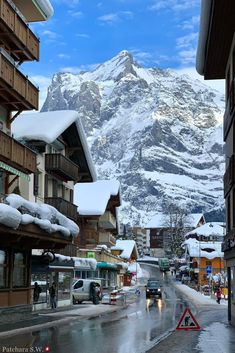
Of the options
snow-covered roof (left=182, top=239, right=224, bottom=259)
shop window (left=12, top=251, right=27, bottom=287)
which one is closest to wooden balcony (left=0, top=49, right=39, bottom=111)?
shop window (left=12, top=251, right=27, bottom=287)

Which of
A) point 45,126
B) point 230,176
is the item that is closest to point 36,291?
point 45,126

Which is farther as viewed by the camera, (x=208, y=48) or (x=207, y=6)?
(x=208, y=48)

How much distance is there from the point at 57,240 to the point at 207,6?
43.7 feet

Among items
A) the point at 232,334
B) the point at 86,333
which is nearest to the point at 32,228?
the point at 86,333

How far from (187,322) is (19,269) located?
32.5 ft

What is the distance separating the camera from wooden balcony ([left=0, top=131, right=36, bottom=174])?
26.4 metres

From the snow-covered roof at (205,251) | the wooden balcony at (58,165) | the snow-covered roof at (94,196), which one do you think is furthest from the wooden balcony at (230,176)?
the snow-covered roof at (205,251)

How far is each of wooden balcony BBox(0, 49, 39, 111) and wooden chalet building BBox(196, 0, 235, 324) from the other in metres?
8.46

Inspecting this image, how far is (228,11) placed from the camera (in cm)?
2339

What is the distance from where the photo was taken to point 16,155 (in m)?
27.9

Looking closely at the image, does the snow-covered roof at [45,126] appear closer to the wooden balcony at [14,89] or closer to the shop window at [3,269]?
the wooden balcony at [14,89]

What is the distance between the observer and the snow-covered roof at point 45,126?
37.9 m

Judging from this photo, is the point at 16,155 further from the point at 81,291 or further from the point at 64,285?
the point at 81,291

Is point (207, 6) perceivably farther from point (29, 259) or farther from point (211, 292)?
point (211, 292)
